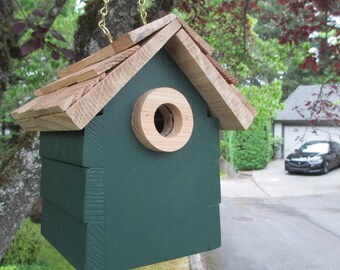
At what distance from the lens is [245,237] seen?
803 cm

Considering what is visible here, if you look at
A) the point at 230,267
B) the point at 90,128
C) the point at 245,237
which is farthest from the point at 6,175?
the point at 245,237

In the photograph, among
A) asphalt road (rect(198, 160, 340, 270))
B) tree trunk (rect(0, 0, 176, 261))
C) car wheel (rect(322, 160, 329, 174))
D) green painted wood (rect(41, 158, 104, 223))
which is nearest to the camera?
green painted wood (rect(41, 158, 104, 223))

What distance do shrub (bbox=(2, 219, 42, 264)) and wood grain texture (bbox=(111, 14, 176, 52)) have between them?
14.8ft

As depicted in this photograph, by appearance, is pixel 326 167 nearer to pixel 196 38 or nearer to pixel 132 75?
pixel 196 38

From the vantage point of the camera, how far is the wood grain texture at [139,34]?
1293 millimetres

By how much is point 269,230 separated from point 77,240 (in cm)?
788

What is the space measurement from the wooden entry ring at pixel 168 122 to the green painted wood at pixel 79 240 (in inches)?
13.9

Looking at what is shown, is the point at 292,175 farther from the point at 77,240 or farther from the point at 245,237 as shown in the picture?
the point at 77,240

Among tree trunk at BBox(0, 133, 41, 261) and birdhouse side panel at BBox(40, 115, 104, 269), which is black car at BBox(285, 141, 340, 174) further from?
birdhouse side panel at BBox(40, 115, 104, 269)

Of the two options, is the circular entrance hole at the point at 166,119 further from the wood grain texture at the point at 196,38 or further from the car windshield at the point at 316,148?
the car windshield at the point at 316,148

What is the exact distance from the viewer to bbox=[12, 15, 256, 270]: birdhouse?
1276mm

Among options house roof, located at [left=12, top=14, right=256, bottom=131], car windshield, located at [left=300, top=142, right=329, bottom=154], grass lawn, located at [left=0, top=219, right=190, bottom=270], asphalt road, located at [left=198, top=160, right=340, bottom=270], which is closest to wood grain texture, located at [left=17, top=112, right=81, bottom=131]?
house roof, located at [left=12, top=14, right=256, bottom=131]

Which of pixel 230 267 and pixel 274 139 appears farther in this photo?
pixel 274 139

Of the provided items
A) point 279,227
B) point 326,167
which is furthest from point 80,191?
point 326,167
